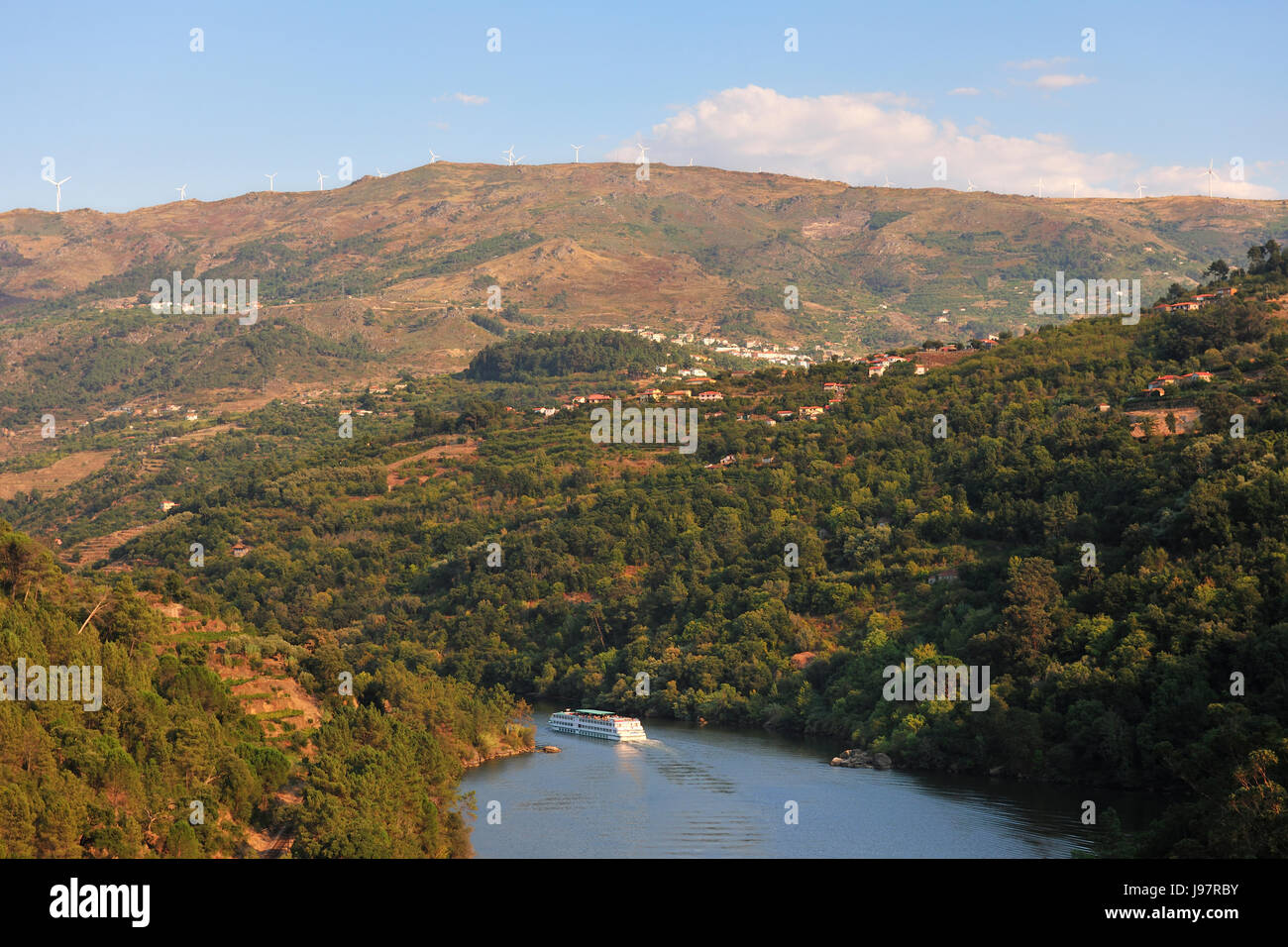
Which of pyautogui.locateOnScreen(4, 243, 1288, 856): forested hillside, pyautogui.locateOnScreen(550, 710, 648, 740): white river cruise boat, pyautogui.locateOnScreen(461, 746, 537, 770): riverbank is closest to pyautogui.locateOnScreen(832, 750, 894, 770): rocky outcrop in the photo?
pyautogui.locateOnScreen(4, 243, 1288, 856): forested hillside

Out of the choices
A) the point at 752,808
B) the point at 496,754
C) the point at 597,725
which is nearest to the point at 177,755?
the point at 752,808

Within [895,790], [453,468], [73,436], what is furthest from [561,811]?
[73,436]

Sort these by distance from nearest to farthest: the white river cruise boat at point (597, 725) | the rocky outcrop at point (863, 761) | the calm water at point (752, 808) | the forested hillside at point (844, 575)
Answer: the calm water at point (752, 808)
the forested hillside at point (844, 575)
the rocky outcrop at point (863, 761)
the white river cruise boat at point (597, 725)

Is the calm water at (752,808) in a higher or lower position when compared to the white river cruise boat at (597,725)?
higher

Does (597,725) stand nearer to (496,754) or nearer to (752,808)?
(496,754)

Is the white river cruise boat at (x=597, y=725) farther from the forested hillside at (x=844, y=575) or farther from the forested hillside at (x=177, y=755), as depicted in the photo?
the forested hillside at (x=177, y=755)

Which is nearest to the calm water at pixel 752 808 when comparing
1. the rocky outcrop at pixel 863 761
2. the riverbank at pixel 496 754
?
the riverbank at pixel 496 754
